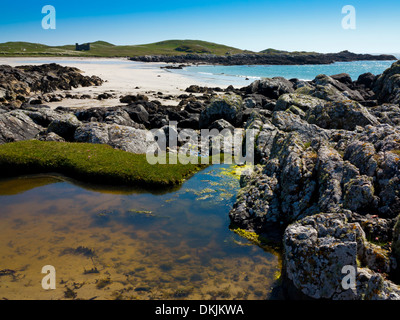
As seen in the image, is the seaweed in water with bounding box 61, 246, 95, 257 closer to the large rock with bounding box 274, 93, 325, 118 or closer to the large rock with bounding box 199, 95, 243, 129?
the large rock with bounding box 274, 93, 325, 118

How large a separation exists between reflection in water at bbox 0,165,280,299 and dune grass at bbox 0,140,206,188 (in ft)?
5.14

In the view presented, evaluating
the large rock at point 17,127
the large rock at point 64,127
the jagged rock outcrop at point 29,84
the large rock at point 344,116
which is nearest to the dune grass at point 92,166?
the large rock at point 17,127

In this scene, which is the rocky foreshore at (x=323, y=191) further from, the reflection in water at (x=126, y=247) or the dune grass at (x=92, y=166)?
the dune grass at (x=92, y=166)

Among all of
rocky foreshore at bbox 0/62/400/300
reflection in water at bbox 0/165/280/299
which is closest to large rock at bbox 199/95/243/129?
rocky foreshore at bbox 0/62/400/300

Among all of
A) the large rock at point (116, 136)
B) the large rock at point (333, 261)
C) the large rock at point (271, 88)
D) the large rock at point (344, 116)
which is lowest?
the large rock at point (333, 261)

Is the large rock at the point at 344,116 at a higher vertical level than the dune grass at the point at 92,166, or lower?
higher

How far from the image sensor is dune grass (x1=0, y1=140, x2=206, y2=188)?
20.4 meters

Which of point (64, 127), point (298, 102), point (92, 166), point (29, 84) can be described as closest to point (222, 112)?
point (298, 102)

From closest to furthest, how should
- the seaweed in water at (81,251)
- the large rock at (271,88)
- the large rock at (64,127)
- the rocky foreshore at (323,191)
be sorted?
1. the rocky foreshore at (323,191)
2. the seaweed in water at (81,251)
3. the large rock at (64,127)
4. the large rock at (271,88)

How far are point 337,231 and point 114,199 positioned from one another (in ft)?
42.5

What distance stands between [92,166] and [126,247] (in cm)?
1021

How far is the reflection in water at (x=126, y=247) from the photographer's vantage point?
411 inches

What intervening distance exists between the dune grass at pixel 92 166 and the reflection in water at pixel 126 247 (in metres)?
1.57

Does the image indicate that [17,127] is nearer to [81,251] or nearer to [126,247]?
[81,251]
